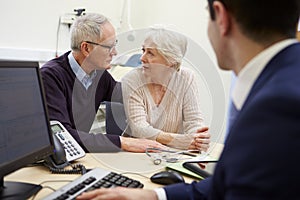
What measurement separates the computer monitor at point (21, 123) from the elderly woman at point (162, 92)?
2.22ft

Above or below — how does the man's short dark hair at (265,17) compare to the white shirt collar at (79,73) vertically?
above

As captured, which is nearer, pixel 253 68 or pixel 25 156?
pixel 253 68

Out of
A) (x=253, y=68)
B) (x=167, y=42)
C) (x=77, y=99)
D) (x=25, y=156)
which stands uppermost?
(x=253, y=68)

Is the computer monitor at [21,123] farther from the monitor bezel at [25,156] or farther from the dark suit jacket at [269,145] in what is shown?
the dark suit jacket at [269,145]

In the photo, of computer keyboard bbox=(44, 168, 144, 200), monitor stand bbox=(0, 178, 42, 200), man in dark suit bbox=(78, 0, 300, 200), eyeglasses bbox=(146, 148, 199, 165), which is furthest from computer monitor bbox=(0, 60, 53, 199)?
man in dark suit bbox=(78, 0, 300, 200)

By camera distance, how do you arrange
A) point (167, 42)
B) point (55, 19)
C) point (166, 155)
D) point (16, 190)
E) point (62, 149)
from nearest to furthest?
point (16, 190) < point (62, 149) < point (166, 155) < point (167, 42) < point (55, 19)

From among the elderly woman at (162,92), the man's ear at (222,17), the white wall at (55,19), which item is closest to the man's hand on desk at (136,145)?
the elderly woman at (162,92)

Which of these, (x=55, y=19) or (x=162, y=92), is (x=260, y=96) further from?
(x=55, y=19)

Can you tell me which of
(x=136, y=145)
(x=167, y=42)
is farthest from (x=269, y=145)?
(x=167, y=42)

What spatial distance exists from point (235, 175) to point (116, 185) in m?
0.52

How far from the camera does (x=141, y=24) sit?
3250 millimetres

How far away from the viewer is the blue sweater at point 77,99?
1417mm

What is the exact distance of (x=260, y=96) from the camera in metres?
0.51

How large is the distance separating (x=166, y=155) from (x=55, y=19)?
1.67m
